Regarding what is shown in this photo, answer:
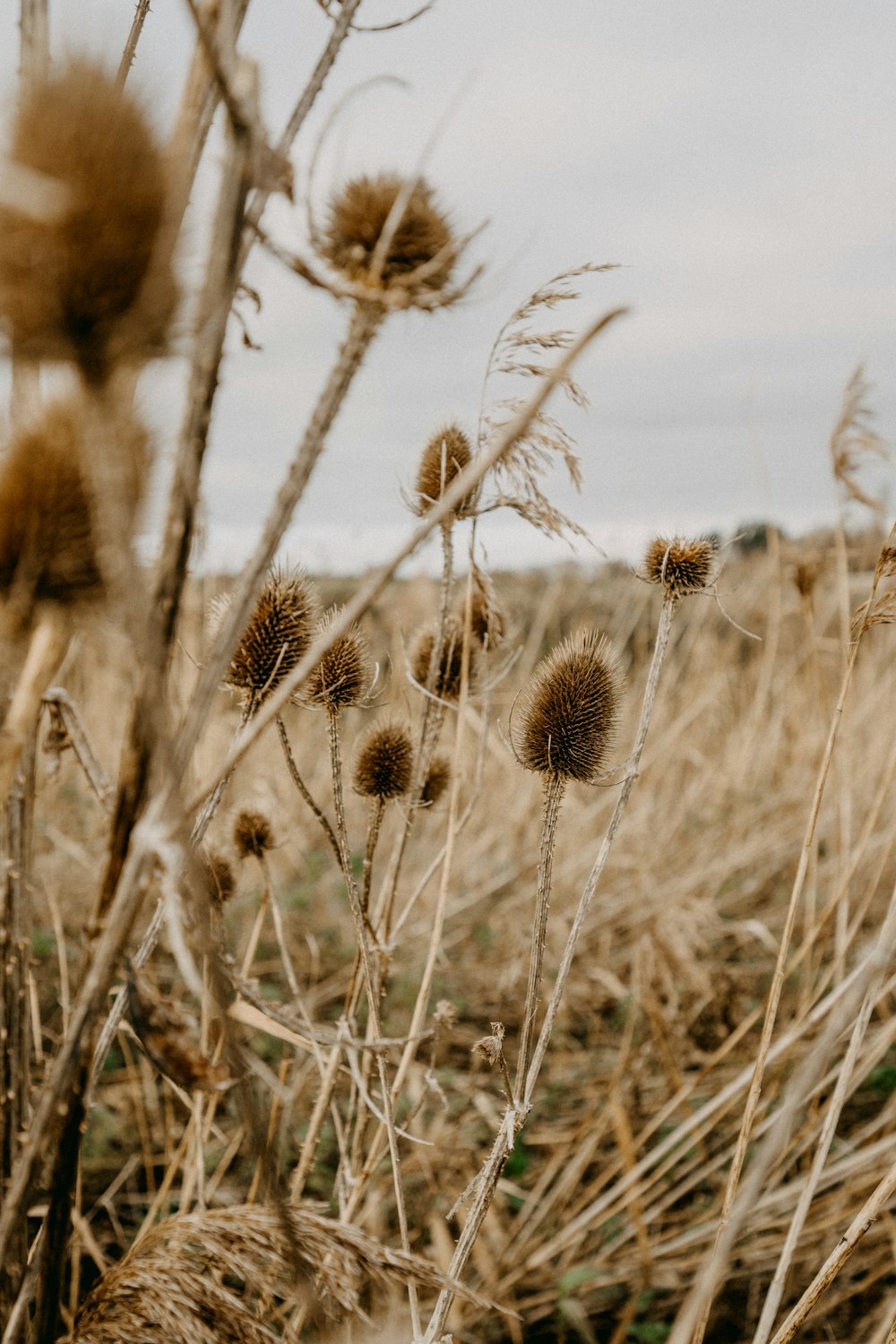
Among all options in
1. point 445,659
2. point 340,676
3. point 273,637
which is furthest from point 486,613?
point 273,637

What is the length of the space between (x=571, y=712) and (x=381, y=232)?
65 cm

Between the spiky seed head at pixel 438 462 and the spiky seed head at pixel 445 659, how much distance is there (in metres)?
0.23

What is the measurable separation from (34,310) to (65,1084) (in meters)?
0.52

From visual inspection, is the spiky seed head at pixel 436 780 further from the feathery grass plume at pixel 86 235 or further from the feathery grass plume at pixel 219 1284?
the feathery grass plume at pixel 86 235

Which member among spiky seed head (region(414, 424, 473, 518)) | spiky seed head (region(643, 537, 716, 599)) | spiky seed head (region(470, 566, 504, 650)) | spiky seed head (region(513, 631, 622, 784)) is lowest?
spiky seed head (region(513, 631, 622, 784))

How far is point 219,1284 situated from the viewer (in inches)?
35.4

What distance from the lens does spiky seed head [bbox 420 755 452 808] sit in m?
1.67

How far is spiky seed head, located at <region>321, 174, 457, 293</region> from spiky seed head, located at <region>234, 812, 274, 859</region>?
1.00 metres

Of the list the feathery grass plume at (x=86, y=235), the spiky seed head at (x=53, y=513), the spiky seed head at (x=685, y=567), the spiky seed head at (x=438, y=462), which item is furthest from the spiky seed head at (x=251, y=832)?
the feathery grass plume at (x=86, y=235)

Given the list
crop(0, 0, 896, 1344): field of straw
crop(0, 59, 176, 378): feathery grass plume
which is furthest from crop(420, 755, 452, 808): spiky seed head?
crop(0, 59, 176, 378): feathery grass plume

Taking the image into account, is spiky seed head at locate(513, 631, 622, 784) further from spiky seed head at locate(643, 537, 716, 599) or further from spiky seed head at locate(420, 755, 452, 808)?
spiky seed head at locate(420, 755, 452, 808)

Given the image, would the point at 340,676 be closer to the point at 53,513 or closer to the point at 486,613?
the point at 486,613

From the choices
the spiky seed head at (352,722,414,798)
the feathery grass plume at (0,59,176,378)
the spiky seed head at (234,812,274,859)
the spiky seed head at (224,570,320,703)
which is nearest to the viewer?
the feathery grass plume at (0,59,176,378)

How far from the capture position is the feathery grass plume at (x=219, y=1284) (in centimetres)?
81
